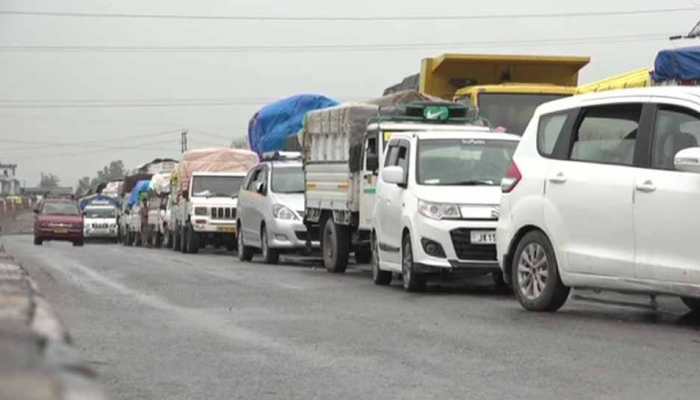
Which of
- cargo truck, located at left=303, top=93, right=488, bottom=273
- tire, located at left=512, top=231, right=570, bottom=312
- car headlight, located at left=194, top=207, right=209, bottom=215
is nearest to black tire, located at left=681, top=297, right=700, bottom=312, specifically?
tire, located at left=512, top=231, right=570, bottom=312

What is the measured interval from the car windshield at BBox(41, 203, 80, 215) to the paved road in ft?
89.9

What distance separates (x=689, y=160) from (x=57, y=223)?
110 feet

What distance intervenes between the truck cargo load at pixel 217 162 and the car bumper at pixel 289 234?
33.0 ft

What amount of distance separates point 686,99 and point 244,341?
3.93 m

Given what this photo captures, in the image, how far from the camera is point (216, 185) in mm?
28531

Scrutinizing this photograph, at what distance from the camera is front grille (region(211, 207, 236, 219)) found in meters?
27.5

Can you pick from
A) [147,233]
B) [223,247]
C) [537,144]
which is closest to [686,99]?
[537,144]

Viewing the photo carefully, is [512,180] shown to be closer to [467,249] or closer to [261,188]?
[467,249]

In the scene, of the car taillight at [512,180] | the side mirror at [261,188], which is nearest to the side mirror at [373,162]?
the car taillight at [512,180]

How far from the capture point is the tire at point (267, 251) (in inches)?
794

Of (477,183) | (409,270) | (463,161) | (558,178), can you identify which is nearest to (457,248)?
(409,270)

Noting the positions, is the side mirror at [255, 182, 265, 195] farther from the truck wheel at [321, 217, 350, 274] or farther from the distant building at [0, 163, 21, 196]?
the distant building at [0, 163, 21, 196]

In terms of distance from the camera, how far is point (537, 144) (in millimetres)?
10203

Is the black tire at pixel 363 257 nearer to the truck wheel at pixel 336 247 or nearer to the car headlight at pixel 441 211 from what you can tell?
the truck wheel at pixel 336 247
